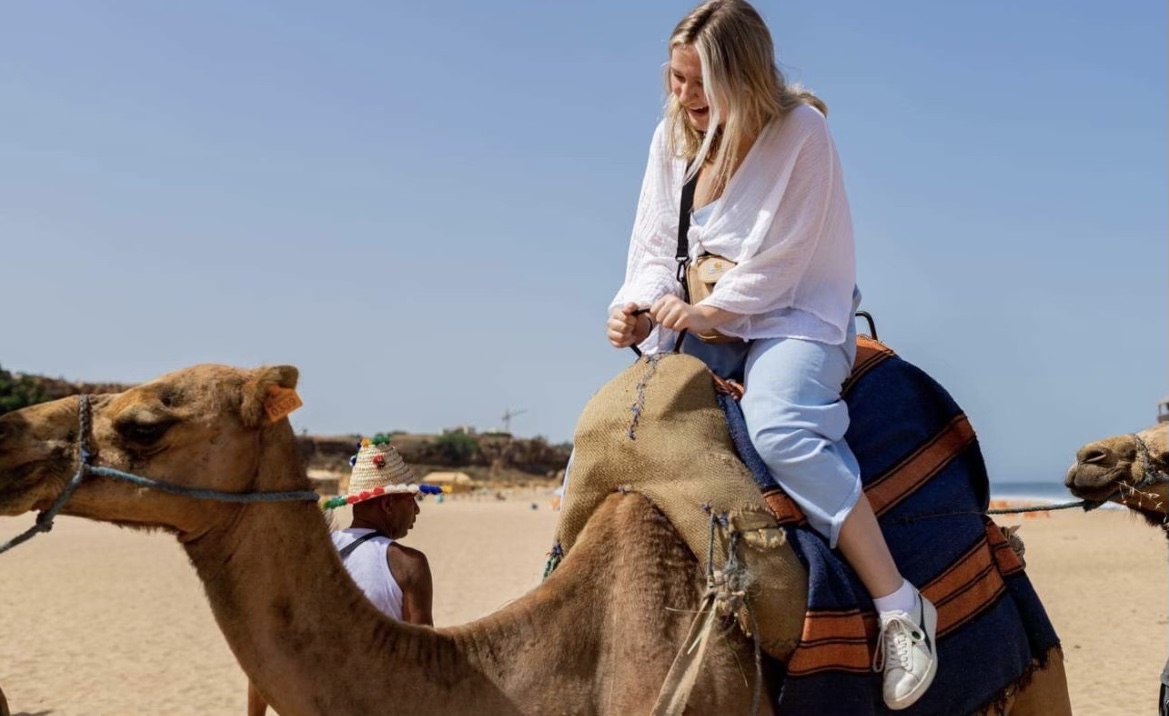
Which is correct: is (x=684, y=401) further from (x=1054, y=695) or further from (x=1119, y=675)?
(x=1119, y=675)

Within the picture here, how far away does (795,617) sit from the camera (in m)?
3.47

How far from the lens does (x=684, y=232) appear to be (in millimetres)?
4176

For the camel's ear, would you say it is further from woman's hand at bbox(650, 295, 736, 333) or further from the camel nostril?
the camel nostril

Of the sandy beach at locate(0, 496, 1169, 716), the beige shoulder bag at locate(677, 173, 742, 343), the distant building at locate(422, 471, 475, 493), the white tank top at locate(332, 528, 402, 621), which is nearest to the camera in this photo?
the beige shoulder bag at locate(677, 173, 742, 343)

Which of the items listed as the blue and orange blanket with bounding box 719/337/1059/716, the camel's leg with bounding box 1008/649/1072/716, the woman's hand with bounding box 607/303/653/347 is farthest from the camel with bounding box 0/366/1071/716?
the camel's leg with bounding box 1008/649/1072/716

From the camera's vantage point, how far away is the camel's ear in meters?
3.34

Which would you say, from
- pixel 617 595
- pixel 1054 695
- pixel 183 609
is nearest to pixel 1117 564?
pixel 183 609

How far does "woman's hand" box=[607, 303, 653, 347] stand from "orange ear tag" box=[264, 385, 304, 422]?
119 centimetres

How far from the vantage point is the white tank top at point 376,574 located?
17.5 ft

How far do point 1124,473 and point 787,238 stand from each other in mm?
2314

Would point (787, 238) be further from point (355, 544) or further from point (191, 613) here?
point (191, 613)

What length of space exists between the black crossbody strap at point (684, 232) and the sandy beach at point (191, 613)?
8.09 ft

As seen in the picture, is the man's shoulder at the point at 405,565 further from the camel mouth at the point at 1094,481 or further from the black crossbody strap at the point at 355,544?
the camel mouth at the point at 1094,481

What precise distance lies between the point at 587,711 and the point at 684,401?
3.19ft
